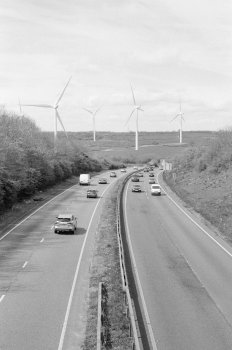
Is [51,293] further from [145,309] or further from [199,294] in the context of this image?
[199,294]

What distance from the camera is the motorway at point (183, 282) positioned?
62.3 ft

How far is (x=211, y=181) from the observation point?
317 feet

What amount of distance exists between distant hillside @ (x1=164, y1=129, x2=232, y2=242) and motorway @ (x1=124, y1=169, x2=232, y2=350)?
4.86 m

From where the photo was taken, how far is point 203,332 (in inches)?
760

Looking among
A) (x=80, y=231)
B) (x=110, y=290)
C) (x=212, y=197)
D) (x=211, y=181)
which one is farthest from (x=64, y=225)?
(x=211, y=181)

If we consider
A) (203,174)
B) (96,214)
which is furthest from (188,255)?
(203,174)

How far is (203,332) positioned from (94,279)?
369 inches

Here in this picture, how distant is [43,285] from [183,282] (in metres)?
7.63

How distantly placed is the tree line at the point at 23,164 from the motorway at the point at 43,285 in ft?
31.0

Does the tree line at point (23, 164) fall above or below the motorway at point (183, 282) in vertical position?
above

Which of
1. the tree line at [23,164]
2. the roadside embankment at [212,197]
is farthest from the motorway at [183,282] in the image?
the tree line at [23,164]

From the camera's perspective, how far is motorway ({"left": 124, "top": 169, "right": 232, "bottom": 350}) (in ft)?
62.3

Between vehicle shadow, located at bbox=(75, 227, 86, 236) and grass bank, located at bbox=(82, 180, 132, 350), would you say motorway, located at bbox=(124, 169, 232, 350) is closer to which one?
grass bank, located at bbox=(82, 180, 132, 350)

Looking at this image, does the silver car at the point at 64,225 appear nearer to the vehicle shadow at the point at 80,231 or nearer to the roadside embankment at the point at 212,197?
the vehicle shadow at the point at 80,231
